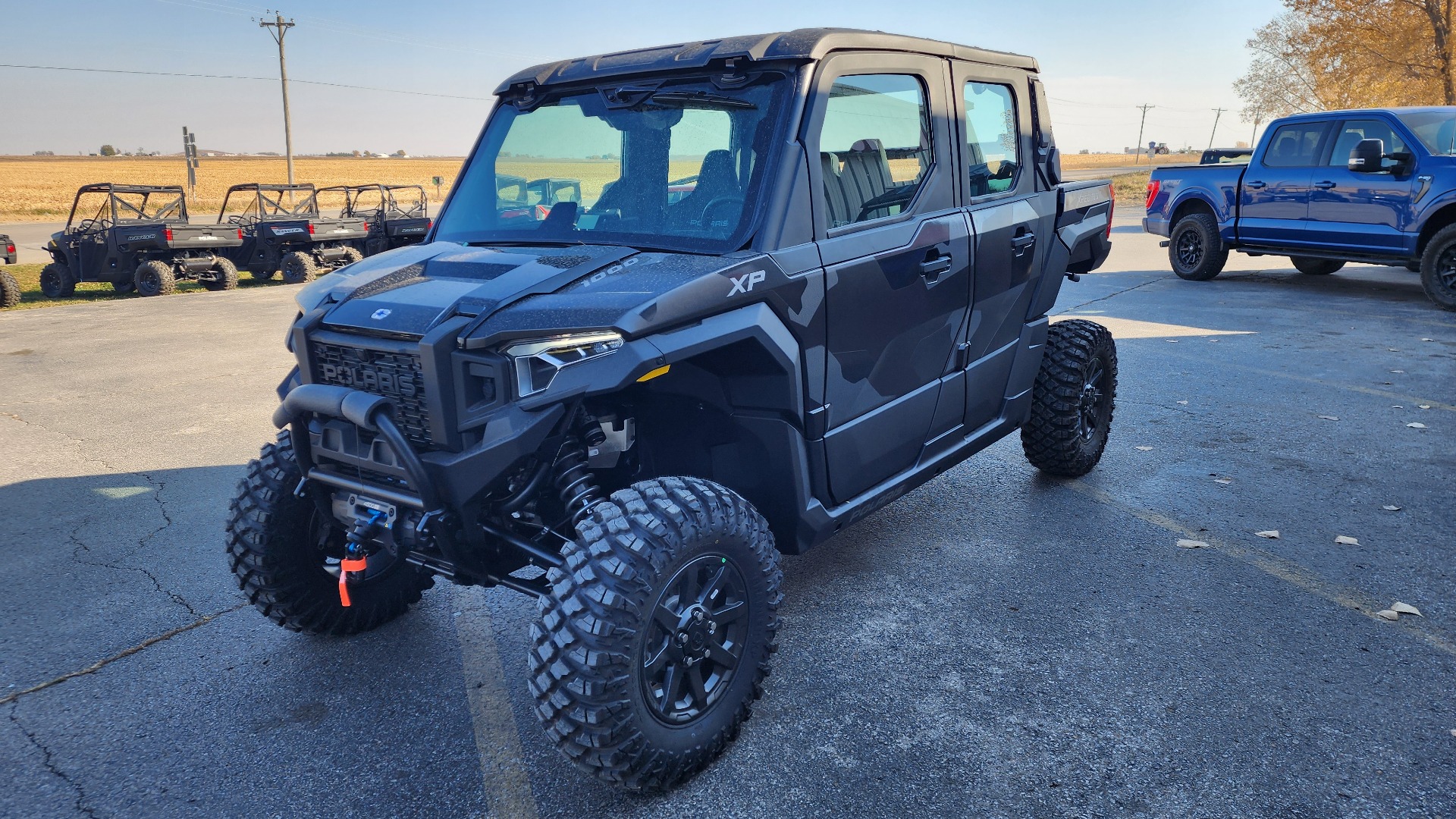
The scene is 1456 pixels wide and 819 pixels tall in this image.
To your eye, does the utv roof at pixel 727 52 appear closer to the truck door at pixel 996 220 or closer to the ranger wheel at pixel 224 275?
the truck door at pixel 996 220

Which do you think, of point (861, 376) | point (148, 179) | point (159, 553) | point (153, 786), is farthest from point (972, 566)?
point (148, 179)

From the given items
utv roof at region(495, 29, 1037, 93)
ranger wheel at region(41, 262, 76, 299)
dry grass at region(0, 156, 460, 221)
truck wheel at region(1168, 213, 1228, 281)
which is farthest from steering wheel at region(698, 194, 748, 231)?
dry grass at region(0, 156, 460, 221)

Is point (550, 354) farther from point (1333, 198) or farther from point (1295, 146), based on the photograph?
point (1295, 146)

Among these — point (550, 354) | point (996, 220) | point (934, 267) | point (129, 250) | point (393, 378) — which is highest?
point (996, 220)

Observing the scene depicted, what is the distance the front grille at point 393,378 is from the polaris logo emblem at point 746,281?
909 millimetres

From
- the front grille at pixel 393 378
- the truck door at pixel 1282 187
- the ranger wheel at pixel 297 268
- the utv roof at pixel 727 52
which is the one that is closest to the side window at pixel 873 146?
the utv roof at pixel 727 52

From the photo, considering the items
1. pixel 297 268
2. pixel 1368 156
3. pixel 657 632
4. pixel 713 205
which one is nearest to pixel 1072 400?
pixel 713 205

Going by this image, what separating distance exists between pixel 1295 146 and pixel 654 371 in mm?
11756

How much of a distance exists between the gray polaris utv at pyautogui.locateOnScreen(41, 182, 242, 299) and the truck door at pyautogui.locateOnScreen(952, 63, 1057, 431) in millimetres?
14683

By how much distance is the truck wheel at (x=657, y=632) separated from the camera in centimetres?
255

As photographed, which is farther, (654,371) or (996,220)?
(996,220)

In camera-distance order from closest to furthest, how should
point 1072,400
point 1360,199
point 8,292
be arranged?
point 1072,400
point 1360,199
point 8,292

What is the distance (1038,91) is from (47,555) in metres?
5.18

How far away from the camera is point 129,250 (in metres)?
15.6
